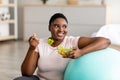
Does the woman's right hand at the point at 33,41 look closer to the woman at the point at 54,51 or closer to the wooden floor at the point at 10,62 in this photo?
the woman at the point at 54,51

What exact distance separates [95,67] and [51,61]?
357 mm

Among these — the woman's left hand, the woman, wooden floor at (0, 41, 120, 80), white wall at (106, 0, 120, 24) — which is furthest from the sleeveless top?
white wall at (106, 0, 120, 24)

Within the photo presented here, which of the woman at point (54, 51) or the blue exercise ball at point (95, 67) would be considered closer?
the blue exercise ball at point (95, 67)

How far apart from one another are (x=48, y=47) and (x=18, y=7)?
5.81m

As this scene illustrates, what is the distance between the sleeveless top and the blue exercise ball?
9 cm

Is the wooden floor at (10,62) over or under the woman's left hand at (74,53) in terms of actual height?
under

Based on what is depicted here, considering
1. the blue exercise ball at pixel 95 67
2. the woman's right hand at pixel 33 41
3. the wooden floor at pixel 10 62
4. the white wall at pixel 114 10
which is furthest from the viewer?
the white wall at pixel 114 10

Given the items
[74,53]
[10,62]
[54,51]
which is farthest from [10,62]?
[74,53]

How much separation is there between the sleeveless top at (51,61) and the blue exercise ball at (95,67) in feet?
0.30

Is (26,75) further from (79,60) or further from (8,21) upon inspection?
(8,21)

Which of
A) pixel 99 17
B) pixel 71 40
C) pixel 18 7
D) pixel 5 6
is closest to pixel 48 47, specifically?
pixel 71 40

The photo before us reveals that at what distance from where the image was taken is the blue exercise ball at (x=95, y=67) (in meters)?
1.63

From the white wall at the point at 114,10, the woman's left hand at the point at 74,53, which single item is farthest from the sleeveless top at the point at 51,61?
the white wall at the point at 114,10

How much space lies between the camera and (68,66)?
5.94 ft
